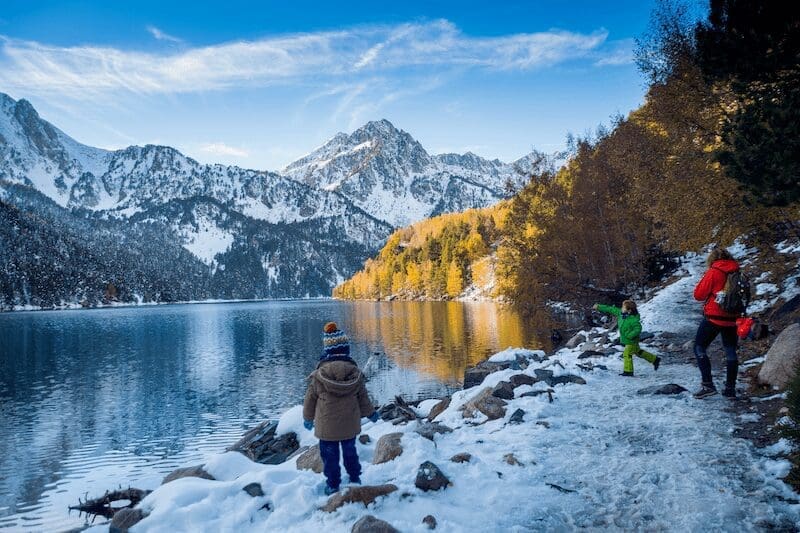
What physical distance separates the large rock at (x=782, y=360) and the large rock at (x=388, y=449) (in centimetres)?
808

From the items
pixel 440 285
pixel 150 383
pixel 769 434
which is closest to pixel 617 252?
pixel 769 434

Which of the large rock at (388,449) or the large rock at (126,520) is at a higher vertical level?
the large rock at (388,449)

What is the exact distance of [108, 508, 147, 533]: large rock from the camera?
6863 millimetres

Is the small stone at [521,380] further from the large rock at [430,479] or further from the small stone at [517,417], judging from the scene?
the large rock at [430,479]

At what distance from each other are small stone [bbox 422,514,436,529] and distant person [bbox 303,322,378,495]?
2072 mm

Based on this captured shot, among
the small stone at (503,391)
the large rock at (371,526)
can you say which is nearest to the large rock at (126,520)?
the large rock at (371,526)

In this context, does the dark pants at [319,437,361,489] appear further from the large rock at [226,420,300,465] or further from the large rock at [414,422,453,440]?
the large rock at [226,420,300,465]

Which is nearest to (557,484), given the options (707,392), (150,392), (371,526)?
(371,526)

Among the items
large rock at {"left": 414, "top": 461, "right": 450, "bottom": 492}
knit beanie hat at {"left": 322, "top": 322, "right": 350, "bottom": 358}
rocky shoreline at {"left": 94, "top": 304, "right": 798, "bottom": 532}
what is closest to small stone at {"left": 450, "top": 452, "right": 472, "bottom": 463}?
rocky shoreline at {"left": 94, "top": 304, "right": 798, "bottom": 532}

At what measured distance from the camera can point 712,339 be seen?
1031cm

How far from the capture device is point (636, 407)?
10469 mm

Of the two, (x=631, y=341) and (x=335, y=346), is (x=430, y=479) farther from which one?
(x=631, y=341)

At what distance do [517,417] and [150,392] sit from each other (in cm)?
2796

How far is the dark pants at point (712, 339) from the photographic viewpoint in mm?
10031
